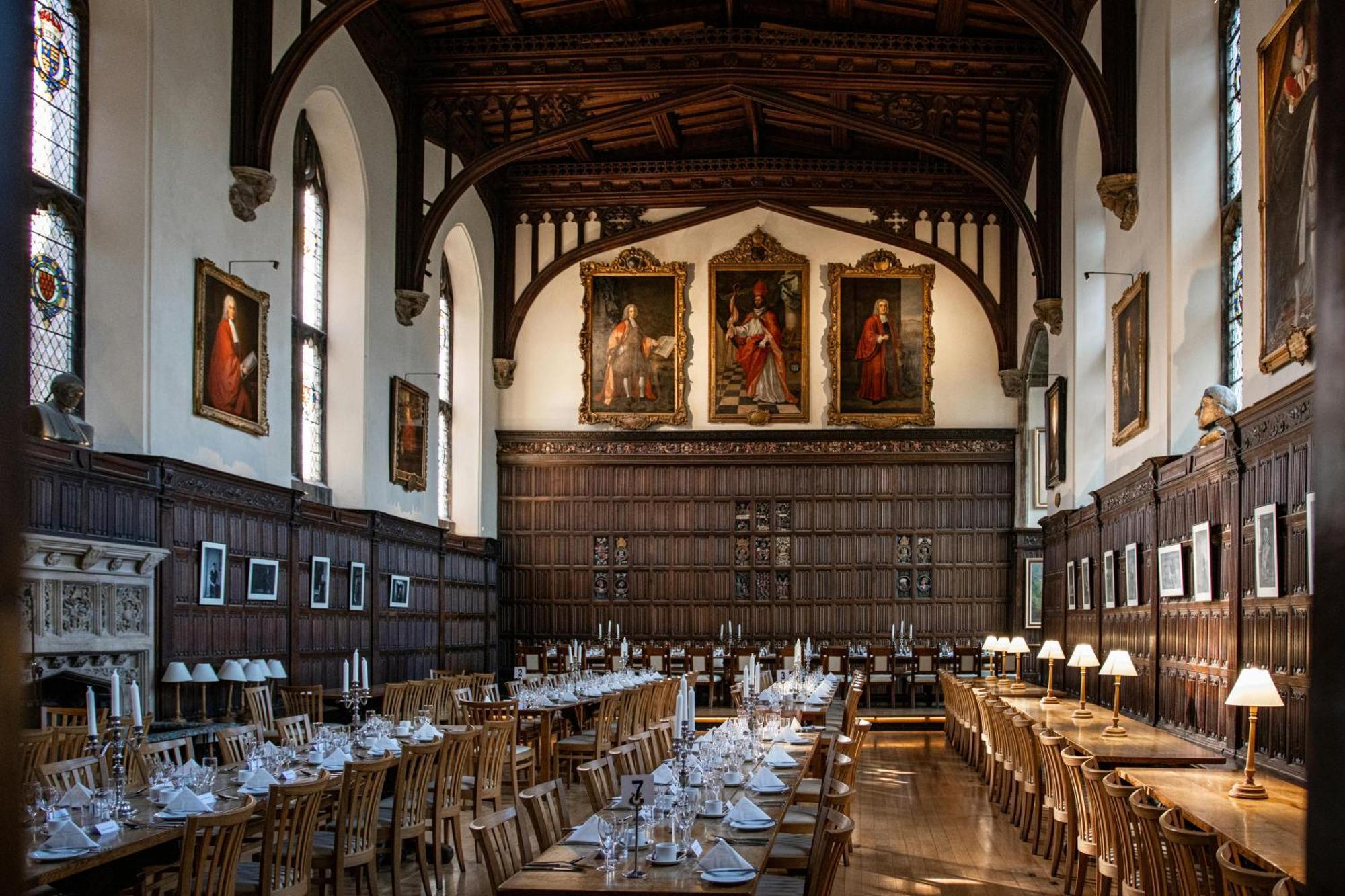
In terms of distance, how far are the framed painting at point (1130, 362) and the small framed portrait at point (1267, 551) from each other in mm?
4178

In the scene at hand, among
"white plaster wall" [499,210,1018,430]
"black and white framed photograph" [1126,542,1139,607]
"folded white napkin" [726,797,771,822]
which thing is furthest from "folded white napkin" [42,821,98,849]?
"white plaster wall" [499,210,1018,430]

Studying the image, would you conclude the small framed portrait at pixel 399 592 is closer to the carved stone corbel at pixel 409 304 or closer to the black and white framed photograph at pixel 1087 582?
the carved stone corbel at pixel 409 304

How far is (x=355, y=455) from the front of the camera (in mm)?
16797

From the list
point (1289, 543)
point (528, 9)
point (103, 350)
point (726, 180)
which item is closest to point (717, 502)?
point (726, 180)

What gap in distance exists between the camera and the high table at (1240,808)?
17.4 ft

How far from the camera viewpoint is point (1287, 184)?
836 cm

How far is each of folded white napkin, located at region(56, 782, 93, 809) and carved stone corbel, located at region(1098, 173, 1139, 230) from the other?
440 inches

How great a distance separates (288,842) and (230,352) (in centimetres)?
761

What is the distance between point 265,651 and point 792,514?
39.6 feet

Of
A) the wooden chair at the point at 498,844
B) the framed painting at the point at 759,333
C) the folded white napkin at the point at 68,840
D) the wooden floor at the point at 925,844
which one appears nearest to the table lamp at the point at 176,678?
the wooden floor at the point at 925,844

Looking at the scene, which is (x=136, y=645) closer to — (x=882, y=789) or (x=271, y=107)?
(x=271, y=107)

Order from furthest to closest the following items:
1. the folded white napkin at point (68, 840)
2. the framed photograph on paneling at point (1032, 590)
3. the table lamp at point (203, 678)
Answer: the framed photograph on paneling at point (1032, 590)
the table lamp at point (203, 678)
the folded white napkin at point (68, 840)

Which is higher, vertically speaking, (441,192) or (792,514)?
(441,192)

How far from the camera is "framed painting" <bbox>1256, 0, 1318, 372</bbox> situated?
790 cm
